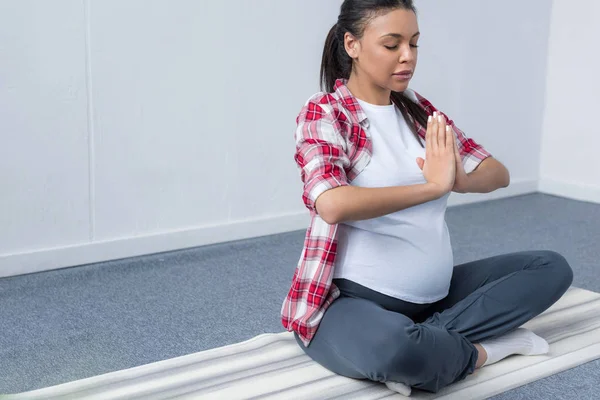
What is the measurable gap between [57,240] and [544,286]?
1.65 m

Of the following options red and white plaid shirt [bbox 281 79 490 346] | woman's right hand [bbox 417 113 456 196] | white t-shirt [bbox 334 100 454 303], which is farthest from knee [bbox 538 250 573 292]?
red and white plaid shirt [bbox 281 79 490 346]

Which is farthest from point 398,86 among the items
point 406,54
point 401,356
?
point 401,356

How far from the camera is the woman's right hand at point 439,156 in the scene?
1.86 meters

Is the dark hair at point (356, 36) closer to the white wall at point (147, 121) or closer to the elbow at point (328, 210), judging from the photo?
the elbow at point (328, 210)

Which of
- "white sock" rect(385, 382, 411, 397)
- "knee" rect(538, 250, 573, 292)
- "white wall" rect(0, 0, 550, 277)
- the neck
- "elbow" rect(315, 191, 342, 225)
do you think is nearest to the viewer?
"elbow" rect(315, 191, 342, 225)

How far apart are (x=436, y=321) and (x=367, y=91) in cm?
58

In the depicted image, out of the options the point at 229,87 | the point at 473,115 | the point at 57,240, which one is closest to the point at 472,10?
the point at 473,115

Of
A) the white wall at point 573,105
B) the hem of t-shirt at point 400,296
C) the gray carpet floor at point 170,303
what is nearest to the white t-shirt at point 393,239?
the hem of t-shirt at point 400,296

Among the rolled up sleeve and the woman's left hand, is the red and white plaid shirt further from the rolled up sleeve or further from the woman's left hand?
the woman's left hand

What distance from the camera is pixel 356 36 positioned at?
1.94 metres

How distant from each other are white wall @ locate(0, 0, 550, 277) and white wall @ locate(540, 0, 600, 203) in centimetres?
89

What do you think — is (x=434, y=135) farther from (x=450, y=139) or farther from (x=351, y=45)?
(x=351, y=45)

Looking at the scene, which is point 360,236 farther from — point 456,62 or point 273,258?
point 456,62

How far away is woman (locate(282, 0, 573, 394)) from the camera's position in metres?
1.82
